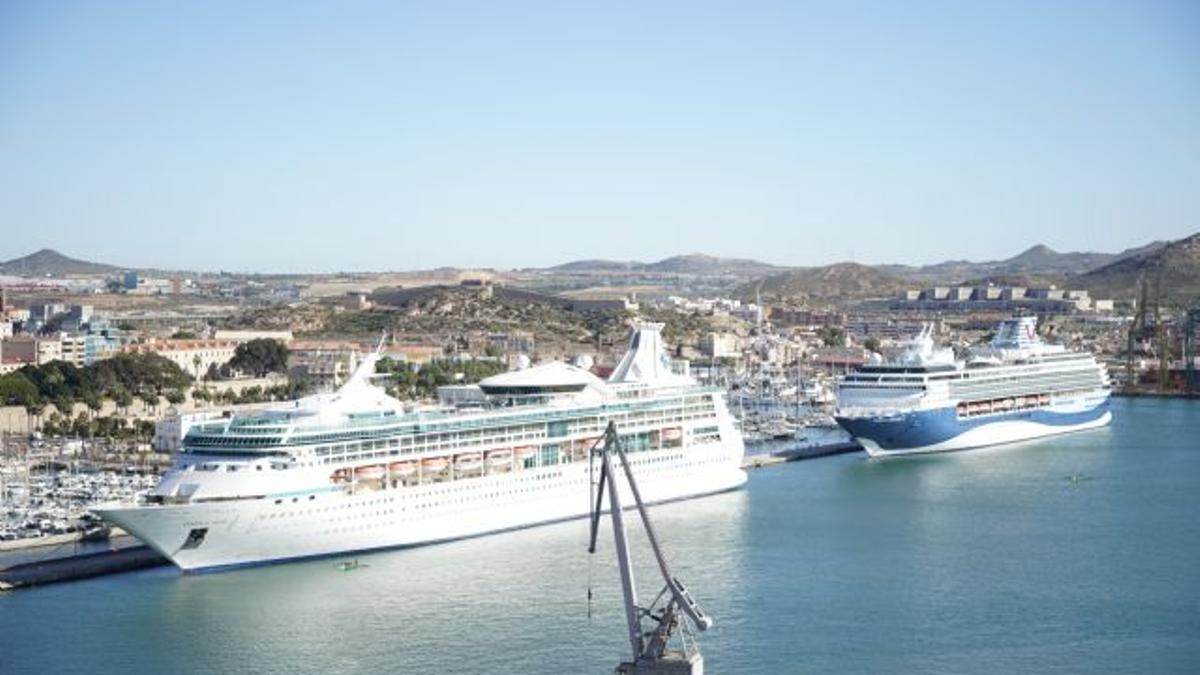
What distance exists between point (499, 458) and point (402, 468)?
189cm

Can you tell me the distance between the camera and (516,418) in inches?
987

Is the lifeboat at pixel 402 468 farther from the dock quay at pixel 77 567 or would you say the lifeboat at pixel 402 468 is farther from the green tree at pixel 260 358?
the green tree at pixel 260 358

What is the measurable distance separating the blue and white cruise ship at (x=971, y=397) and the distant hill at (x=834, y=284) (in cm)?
7806

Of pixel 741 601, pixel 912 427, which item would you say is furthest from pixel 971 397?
pixel 741 601

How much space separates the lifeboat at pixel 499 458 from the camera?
24.6m

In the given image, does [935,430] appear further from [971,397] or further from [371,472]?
[371,472]

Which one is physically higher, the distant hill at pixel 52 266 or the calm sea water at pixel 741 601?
the distant hill at pixel 52 266

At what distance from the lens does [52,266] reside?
151 meters

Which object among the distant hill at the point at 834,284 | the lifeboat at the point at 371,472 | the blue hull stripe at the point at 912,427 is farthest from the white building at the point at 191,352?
the distant hill at the point at 834,284

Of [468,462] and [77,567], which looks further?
[468,462]

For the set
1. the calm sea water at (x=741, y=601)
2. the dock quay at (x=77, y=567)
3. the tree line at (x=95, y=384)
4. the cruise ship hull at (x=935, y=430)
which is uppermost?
the tree line at (x=95, y=384)

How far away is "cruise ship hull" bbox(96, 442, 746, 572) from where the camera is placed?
20.9 meters

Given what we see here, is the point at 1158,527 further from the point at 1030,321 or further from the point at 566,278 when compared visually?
the point at 566,278

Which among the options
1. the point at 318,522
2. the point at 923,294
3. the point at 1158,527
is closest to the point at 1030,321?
the point at 1158,527
